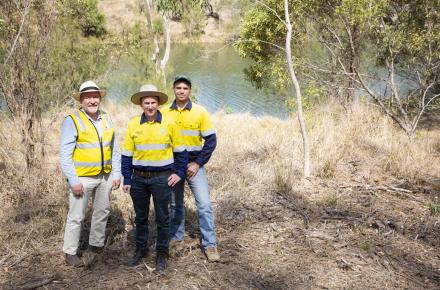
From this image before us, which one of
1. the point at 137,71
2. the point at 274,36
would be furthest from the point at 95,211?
the point at 137,71

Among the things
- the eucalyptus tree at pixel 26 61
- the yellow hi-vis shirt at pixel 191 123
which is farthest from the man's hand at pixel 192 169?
the eucalyptus tree at pixel 26 61

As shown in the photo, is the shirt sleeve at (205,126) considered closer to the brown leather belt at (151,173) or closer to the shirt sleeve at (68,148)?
the brown leather belt at (151,173)

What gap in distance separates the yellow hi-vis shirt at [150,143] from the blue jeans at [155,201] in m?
0.14

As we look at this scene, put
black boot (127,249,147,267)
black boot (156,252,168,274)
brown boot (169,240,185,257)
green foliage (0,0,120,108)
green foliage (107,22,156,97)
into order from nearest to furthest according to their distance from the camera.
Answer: black boot (156,252,168,274)
black boot (127,249,147,267)
brown boot (169,240,185,257)
green foliage (0,0,120,108)
green foliage (107,22,156,97)

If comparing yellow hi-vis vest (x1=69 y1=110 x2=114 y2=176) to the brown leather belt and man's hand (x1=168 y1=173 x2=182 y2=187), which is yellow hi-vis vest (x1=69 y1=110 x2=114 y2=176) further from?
man's hand (x1=168 y1=173 x2=182 y2=187)

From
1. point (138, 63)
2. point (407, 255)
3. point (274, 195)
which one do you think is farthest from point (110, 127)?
point (138, 63)

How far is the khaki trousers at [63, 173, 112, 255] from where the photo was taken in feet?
11.9

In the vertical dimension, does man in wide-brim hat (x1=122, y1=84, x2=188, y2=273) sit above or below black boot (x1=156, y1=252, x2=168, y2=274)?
above

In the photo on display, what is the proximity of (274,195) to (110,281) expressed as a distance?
2464 millimetres

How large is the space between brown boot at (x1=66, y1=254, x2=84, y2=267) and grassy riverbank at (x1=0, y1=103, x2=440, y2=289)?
0.07 metres

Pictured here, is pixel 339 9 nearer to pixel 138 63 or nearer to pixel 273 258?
pixel 273 258

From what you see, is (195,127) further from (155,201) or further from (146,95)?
(155,201)

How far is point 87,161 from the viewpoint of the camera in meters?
3.54

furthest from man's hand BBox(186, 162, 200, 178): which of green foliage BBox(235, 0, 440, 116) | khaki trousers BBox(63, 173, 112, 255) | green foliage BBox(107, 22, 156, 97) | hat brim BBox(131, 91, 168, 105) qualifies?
A: green foliage BBox(107, 22, 156, 97)
